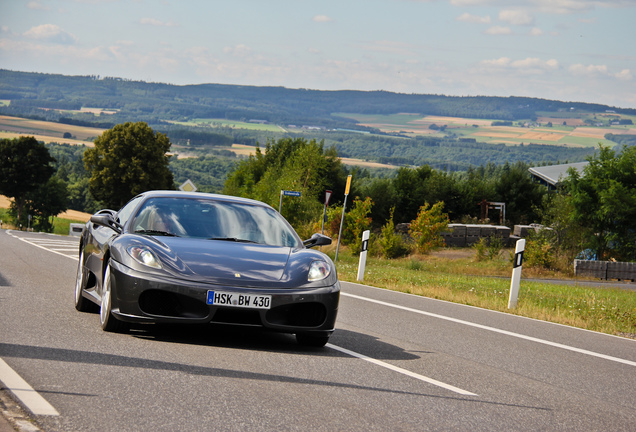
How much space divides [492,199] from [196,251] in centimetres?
6669

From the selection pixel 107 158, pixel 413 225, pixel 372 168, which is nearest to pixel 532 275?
pixel 413 225

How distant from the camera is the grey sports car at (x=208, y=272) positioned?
20.9 feet

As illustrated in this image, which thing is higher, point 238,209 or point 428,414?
point 238,209

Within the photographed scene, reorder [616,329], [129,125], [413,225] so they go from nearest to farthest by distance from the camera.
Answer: [616,329] < [413,225] < [129,125]

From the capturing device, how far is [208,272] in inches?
254

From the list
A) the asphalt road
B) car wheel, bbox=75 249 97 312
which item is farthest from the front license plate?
car wheel, bbox=75 249 97 312

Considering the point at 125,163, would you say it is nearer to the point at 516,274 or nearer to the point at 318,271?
the point at 516,274

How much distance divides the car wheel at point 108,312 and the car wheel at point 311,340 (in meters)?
1.58

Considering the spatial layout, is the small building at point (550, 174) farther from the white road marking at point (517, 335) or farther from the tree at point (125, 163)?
the white road marking at point (517, 335)

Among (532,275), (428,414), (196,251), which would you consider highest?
(196,251)

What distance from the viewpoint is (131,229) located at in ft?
24.2

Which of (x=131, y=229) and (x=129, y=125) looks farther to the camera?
(x=129, y=125)

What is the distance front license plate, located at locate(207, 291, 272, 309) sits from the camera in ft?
20.7

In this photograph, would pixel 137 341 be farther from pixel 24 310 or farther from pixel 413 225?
pixel 413 225
